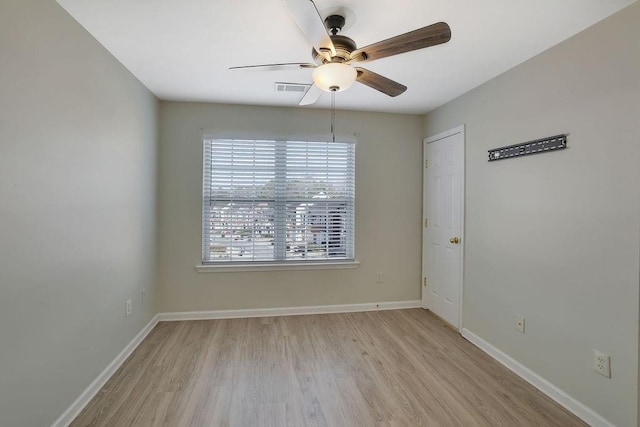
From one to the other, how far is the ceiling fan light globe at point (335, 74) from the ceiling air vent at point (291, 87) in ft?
3.74

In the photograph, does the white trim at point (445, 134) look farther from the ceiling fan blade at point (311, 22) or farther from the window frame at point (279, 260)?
the ceiling fan blade at point (311, 22)

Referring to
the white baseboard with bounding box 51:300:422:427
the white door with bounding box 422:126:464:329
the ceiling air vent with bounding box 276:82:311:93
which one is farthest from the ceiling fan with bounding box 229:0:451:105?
the white baseboard with bounding box 51:300:422:427

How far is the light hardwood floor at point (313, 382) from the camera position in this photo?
6.00 ft

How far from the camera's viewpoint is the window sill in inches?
130

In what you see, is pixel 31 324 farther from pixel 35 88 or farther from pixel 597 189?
pixel 597 189

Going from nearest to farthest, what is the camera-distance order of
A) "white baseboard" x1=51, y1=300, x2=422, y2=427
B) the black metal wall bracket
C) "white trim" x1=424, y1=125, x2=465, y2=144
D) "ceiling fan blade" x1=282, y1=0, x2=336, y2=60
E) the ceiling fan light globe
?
1. "ceiling fan blade" x1=282, y1=0, x2=336, y2=60
2. the ceiling fan light globe
3. the black metal wall bracket
4. "white baseboard" x1=51, y1=300, x2=422, y2=427
5. "white trim" x1=424, y1=125, x2=465, y2=144

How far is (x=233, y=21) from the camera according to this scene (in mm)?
1794

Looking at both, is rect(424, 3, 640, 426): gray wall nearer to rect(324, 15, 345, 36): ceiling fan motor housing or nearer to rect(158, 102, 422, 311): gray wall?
rect(158, 102, 422, 311): gray wall

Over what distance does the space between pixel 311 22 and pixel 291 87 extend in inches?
57.2

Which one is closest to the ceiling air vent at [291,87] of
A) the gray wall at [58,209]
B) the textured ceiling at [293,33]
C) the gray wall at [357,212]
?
the textured ceiling at [293,33]

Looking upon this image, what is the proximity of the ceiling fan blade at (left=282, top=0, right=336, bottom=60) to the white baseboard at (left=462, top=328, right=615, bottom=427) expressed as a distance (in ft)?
8.54

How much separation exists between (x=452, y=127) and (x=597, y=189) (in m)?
1.58

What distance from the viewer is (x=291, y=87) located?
2.78m

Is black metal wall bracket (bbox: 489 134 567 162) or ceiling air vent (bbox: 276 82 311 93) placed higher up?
ceiling air vent (bbox: 276 82 311 93)
